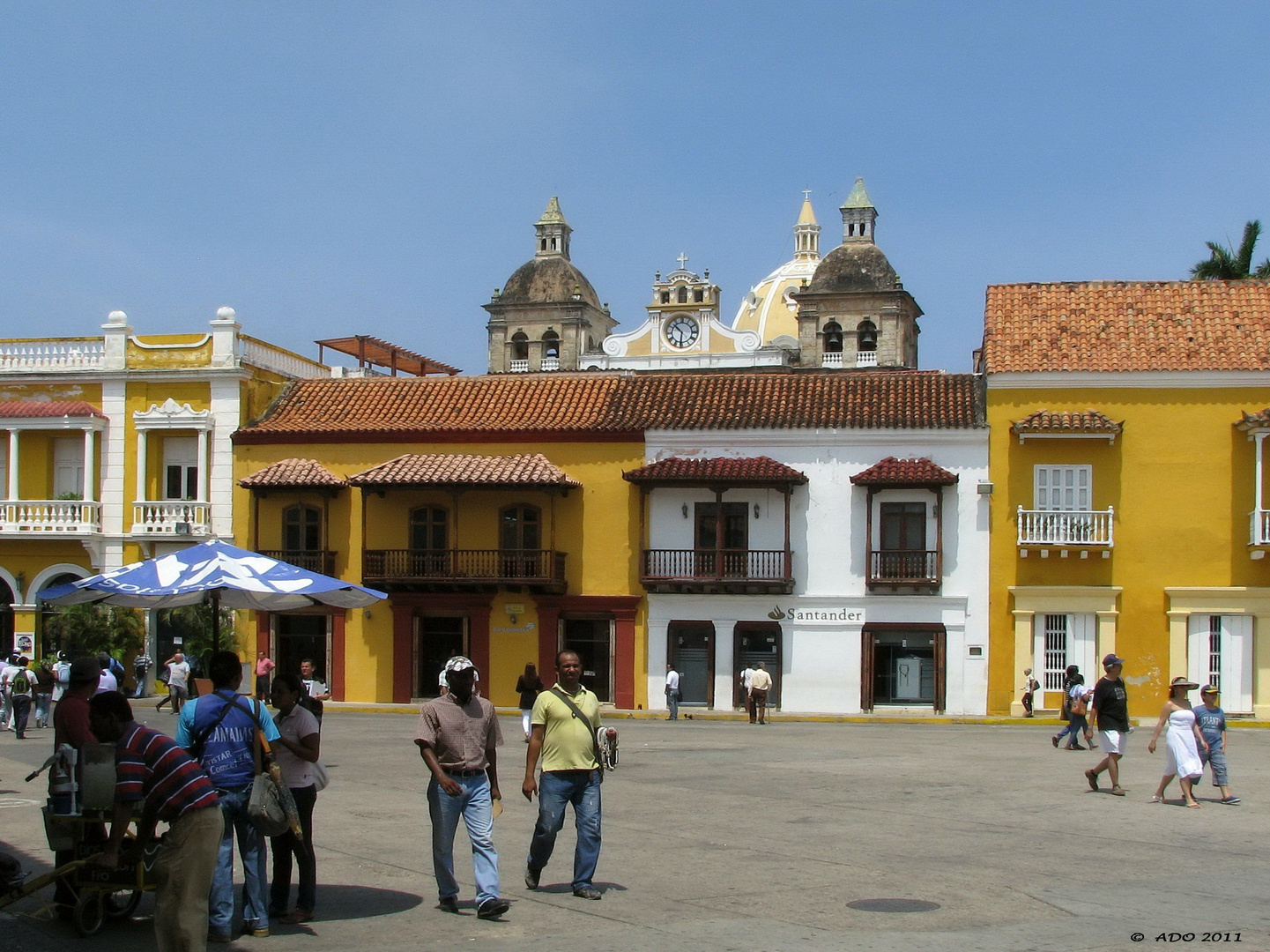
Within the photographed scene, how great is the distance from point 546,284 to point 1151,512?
56529mm

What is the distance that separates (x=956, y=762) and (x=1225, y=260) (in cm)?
2769

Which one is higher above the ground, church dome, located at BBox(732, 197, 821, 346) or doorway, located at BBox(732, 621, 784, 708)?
church dome, located at BBox(732, 197, 821, 346)

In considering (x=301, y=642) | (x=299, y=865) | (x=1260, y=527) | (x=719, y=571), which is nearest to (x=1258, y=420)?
(x=1260, y=527)

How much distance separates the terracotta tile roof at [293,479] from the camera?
1389 inches

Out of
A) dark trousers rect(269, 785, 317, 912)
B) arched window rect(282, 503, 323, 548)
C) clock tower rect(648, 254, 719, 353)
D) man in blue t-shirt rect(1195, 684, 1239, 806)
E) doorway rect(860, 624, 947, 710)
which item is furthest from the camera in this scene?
clock tower rect(648, 254, 719, 353)

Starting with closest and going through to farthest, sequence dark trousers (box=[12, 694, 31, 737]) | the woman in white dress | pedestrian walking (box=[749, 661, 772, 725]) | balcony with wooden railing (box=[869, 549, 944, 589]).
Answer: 1. the woman in white dress
2. dark trousers (box=[12, 694, 31, 737])
3. pedestrian walking (box=[749, 661, 772, 725])
4. balcony with wooden railing (box=[869, 549, 944, 589])

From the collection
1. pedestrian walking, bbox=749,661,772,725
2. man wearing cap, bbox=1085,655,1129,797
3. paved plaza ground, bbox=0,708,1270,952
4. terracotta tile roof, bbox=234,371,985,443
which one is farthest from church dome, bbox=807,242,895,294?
man wearing cap, bbox=1085,655,1129,797

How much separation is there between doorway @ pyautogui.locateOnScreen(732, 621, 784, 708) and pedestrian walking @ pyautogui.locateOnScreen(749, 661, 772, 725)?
8.26 ft

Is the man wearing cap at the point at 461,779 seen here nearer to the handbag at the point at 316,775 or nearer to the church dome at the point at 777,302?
the handbag at the point at 316,775

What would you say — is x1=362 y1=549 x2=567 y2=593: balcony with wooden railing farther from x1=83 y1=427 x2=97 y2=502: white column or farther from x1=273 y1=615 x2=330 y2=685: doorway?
x1=83 y1=427 x2=97 y2=502: white column

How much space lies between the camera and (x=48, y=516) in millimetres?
36781

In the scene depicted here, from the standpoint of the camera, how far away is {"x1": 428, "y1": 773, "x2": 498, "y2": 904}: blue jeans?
9.98 metres

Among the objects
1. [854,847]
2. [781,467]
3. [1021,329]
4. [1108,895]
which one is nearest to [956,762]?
[854,847]

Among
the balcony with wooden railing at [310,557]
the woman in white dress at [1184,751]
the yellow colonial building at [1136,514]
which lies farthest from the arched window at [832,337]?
the woman in white dress at [1184,751]
